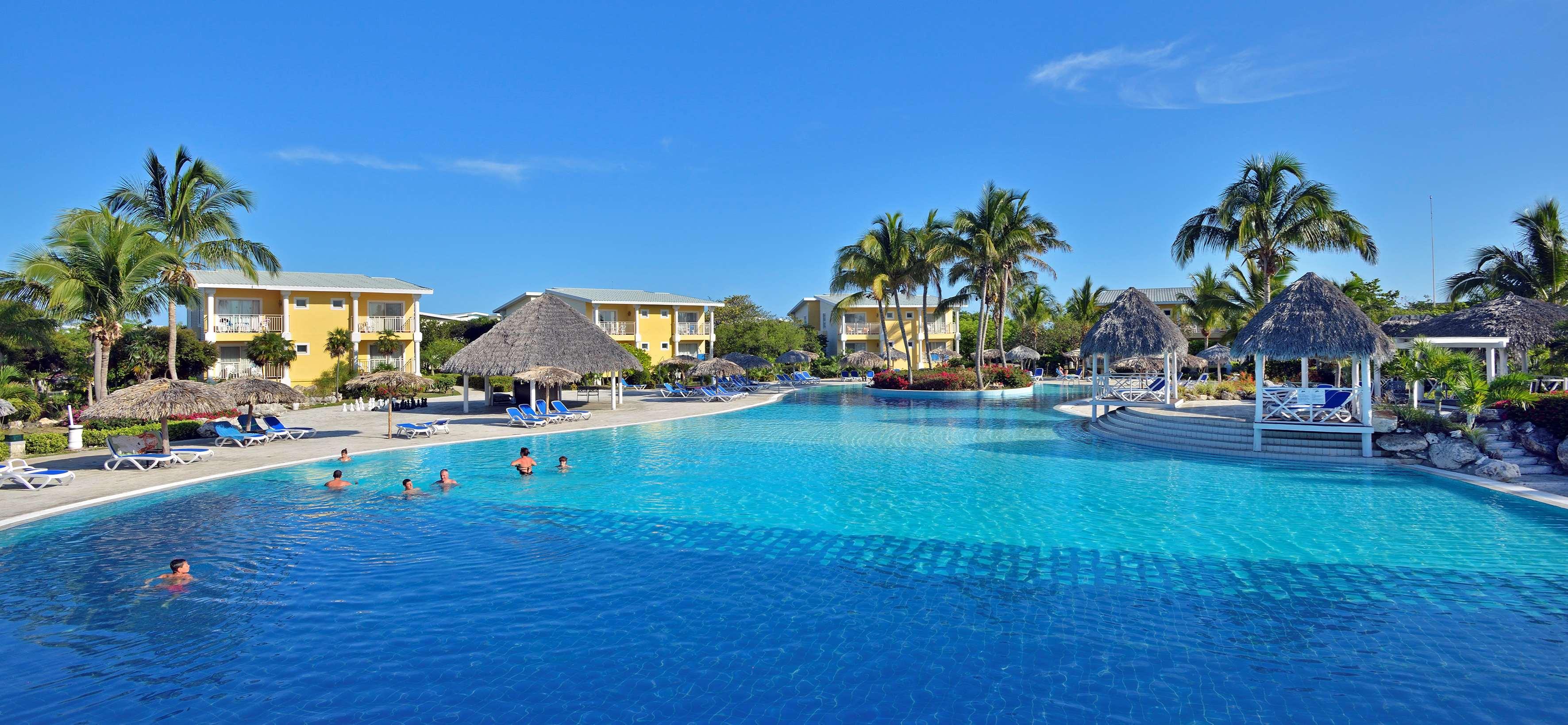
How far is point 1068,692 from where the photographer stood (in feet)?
16.7

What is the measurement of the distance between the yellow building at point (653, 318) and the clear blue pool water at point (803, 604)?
29052mm

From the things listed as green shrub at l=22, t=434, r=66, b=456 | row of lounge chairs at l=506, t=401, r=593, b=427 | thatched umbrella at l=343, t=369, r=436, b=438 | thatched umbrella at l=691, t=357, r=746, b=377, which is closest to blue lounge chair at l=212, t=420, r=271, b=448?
green shrub at l=22, t=434, r=66, b=456

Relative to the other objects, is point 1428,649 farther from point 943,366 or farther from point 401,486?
point 943,366

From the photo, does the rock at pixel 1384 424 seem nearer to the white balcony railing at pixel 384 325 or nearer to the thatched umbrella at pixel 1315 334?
the thatched umbrella at pixel 1315 334

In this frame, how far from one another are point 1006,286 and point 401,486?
26.4 meters

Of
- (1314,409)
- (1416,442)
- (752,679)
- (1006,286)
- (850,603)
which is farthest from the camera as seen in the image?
(1006,286)

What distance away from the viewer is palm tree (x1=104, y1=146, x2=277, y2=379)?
1931 cm

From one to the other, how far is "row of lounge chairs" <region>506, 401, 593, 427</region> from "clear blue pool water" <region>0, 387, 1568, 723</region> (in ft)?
27.6

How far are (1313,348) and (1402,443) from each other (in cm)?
217

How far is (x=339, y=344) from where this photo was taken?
31891mm

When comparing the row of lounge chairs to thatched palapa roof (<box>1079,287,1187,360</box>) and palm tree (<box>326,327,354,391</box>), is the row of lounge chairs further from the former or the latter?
thatched palapa roof (<box>1079,287,1187,360</box>)

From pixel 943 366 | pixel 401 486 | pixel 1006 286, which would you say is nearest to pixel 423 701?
pixel 401 486

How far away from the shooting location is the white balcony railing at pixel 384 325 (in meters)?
33.0

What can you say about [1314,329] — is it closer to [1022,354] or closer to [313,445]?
[313,445]
